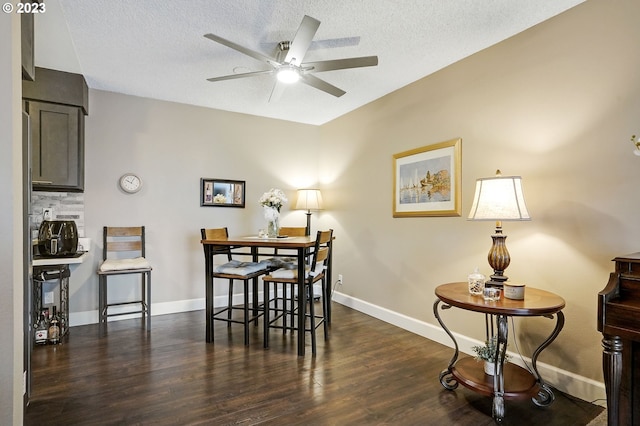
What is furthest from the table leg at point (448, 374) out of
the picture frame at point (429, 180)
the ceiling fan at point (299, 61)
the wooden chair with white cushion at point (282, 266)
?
the ceiling fan at point (299, 61)

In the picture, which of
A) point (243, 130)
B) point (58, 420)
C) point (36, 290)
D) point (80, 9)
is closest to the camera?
point (58, 420)

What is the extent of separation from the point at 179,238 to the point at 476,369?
344 centimetres

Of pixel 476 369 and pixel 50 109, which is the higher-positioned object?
pixel 50 109

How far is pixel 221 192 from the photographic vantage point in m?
4.34

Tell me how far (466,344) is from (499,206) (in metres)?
1.39

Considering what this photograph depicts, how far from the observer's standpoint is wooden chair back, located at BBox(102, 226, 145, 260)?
12.0 feet

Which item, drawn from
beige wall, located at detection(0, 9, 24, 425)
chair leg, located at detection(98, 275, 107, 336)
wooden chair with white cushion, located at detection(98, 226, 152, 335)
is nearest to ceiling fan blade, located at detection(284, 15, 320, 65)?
beige wall, located at detection(0, 9, 24, 425)

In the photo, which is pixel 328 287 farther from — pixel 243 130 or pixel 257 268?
pixel 243 130

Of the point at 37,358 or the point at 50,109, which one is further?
the point at 50,109

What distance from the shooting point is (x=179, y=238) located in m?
4.10

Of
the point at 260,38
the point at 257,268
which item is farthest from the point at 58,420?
the point at 260,38

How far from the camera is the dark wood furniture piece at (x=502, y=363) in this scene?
1.85 meters

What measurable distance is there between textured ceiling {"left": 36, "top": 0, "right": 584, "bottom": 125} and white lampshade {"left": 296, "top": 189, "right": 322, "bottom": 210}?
4.79ft

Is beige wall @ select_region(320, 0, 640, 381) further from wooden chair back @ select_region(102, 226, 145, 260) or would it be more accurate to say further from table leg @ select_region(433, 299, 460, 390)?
wooden chair back @ select_region(102, 226, 145, 260)
